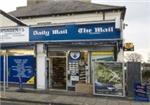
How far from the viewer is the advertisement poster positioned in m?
17.2

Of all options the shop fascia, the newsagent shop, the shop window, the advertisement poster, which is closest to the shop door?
the newsagent shop

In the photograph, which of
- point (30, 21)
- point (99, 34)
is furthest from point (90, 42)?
point (30, 21)

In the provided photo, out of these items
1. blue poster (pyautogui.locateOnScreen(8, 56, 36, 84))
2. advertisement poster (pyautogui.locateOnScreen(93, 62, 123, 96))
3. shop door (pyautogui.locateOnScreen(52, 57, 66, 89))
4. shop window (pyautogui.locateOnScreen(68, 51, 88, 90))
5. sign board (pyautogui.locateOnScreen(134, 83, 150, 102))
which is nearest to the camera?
sign board (pyautogui.locateOnScreen(134, 83, 150, 102))

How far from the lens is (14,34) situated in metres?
21.1

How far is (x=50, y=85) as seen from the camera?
20062mm

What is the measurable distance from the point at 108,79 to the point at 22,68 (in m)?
6.22

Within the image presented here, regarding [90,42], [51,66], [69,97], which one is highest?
[90,42]

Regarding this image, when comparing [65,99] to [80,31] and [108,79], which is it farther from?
[80,31]

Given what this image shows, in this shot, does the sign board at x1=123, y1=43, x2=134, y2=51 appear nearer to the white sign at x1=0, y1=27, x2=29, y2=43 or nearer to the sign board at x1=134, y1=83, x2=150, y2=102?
the sign board at x1=134, y1=83, x2=150, y2=102

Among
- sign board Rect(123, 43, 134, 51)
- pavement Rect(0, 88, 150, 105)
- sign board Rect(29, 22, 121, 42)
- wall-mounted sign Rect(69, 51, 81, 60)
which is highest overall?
sign board Rect(29, 22, 121, 42)

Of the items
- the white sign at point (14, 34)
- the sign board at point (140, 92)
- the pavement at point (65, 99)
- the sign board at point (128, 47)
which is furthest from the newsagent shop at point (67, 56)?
the pavement at point (65, 99)

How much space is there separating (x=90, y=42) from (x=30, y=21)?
12.4 m

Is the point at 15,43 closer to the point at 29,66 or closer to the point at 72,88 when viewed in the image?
the point at 29,66

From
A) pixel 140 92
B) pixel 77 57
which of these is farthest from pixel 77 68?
pixel 140 92
